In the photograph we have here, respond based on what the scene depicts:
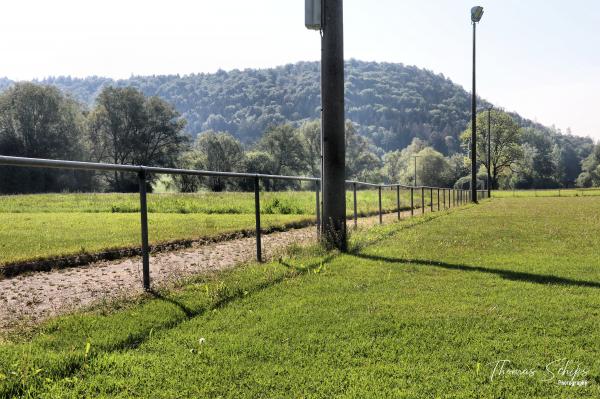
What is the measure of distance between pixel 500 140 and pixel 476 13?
171ft

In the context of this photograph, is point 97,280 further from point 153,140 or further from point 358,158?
point 358,158

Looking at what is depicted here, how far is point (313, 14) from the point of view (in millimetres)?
7902

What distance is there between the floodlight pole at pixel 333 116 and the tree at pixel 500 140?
244 feet

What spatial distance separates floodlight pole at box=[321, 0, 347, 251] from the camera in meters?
7.93

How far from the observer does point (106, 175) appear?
4.67 metres

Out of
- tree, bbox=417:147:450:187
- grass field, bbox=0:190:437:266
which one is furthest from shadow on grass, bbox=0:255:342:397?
tree, bbox=417:147:450:187

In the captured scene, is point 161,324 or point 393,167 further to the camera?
point 393,167

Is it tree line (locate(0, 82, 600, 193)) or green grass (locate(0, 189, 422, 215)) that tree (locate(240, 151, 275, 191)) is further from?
green grass (locate(0, 189, 422, 215))

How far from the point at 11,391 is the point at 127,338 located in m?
0.87

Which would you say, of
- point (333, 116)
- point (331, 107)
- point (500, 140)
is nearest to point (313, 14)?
point (331, 107)

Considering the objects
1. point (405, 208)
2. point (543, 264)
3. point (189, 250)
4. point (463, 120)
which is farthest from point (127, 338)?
point (463, 120)

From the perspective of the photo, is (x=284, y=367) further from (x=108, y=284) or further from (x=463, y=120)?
(x=463, y=120)

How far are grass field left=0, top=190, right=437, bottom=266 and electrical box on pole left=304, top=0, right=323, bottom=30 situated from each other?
2.84m

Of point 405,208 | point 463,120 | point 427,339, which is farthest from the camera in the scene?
point 463,120
